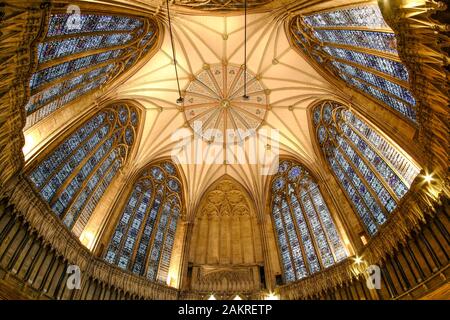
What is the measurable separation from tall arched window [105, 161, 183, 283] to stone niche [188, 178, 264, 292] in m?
1.88

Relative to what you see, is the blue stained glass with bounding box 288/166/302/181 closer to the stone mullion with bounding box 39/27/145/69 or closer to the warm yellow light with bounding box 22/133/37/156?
the stone mullion with bounding box 39/27/145/69

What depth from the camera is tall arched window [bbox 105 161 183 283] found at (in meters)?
17.1

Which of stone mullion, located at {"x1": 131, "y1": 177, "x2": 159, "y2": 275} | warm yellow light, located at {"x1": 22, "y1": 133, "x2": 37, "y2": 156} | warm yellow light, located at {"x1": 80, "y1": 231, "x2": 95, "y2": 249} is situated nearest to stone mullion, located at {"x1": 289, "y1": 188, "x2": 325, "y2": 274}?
stone mullion, located at {"x1": 131, "y1": 177, "x2": 159, "y2": 275}

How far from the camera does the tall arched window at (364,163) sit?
1292 cm

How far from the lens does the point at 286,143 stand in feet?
68.8

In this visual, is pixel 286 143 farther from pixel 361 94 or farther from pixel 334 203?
pixel 361 94

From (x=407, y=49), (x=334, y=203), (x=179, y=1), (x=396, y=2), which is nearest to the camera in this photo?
(x=396, y=2)

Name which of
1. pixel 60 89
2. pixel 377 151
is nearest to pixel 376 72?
pixel 377 151

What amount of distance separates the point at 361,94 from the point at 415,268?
7892mm

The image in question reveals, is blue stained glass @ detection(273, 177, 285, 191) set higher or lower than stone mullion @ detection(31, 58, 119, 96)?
higher

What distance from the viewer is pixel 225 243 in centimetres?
2073

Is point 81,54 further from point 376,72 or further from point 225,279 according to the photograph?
point 225,279

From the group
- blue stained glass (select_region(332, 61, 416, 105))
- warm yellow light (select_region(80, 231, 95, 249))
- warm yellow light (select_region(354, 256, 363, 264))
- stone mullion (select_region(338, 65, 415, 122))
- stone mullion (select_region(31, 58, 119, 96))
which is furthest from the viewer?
warm yellow light (select_region(80, 231, 95, 249))
